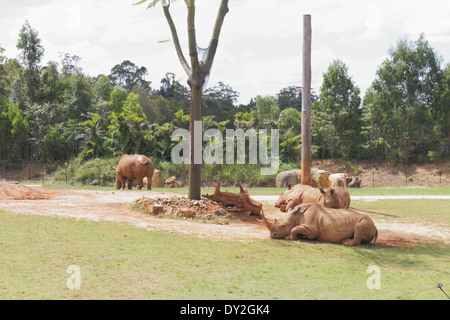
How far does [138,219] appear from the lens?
12094 mm

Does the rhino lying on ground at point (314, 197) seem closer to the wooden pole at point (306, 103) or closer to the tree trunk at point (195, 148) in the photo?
the wooden pole at point (306, 103)

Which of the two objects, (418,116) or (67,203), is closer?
(67,203)

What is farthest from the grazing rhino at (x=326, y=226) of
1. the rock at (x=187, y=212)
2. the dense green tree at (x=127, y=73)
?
the dense green tree at (x=127, y=73)

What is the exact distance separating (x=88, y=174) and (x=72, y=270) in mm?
28654

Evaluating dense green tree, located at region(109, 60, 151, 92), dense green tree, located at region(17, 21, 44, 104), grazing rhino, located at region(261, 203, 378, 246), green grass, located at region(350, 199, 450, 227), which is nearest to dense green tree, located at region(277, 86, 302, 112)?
dense green tree, located at region(109, 60, 151, 92)

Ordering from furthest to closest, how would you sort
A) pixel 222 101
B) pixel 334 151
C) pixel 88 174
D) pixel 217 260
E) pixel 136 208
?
pixel 222 101 < pixel 334 151 < pixel 88 174 < pixel 136 208 < pixel 217 260

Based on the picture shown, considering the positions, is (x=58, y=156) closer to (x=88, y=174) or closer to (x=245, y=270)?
(x=88, y=174)

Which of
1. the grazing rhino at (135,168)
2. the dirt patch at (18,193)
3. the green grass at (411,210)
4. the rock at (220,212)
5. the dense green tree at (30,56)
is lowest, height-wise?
the green grass at (411,210)

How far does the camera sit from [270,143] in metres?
37.3

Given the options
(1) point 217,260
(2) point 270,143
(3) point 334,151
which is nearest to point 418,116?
(3) point 334,151

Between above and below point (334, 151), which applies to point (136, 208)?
below

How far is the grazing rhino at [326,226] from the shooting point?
30.2ft
